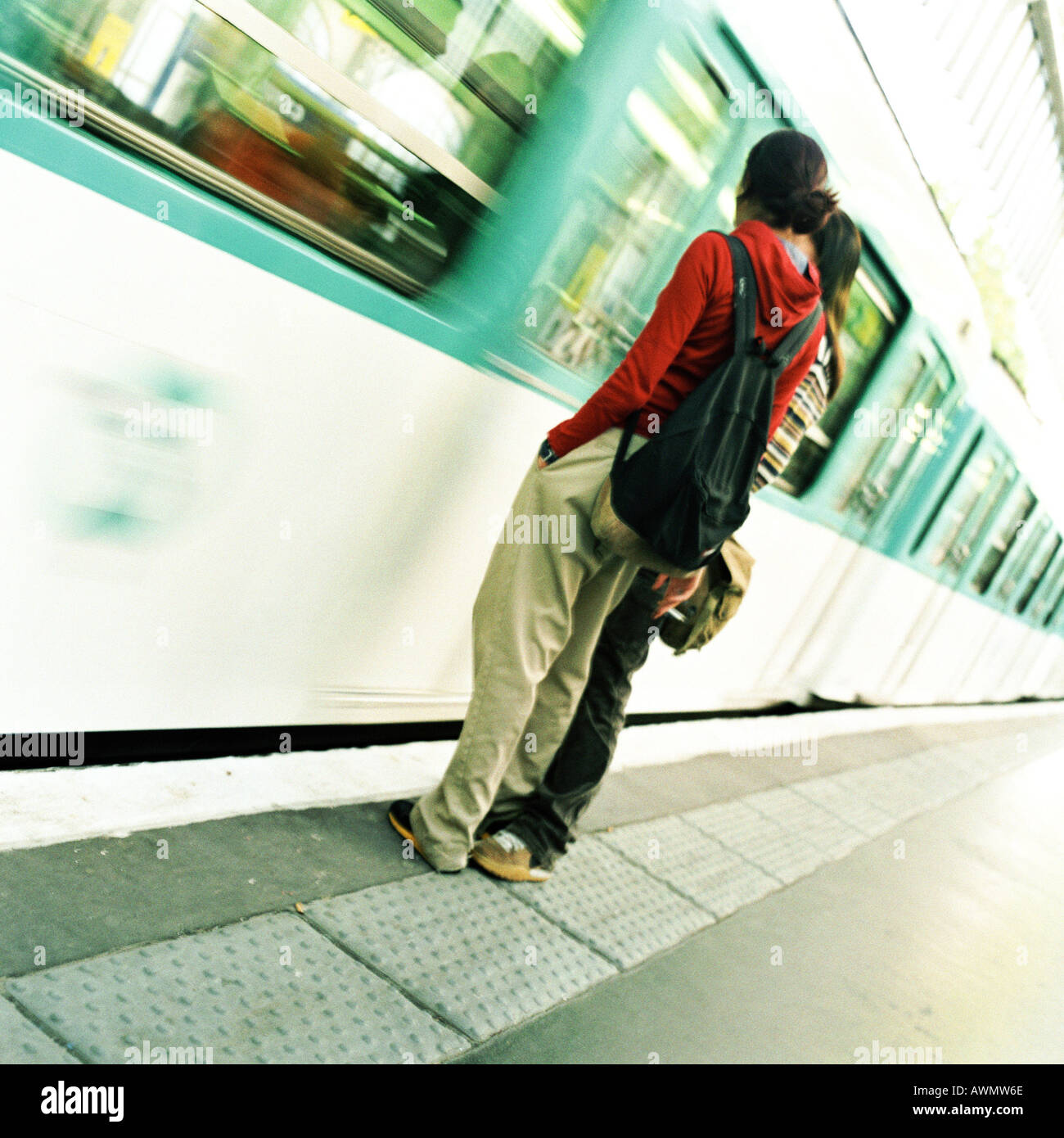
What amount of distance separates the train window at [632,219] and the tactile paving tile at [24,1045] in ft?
6.70

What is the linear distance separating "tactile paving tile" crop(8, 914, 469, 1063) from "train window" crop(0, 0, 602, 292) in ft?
4.84

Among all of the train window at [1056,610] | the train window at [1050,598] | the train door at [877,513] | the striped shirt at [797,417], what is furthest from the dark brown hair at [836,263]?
the train window at [1056,610]

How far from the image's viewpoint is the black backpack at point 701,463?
2.22m

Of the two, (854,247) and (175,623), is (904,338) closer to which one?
(854,247)

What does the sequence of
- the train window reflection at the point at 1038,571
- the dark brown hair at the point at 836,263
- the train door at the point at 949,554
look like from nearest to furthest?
the dark brown hair at the point at 836,263
the train door at the point at 949,554
the train window reflection at the point at 1038,571

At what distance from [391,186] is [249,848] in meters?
1.54

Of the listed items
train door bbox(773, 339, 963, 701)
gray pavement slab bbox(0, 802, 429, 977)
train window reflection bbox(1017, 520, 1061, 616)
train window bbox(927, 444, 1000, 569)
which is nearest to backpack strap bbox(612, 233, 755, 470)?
gray pavement slab bbox(0, 802, 429, 977)

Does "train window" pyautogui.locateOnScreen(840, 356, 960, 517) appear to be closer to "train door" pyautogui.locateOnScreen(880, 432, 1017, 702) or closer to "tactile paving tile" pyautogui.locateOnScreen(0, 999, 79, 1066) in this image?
"train door" pyautogui.locateOnScreen(880, 432, 1017, 702)

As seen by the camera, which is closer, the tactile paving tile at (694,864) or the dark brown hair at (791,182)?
the dark brown hair at (791,182)

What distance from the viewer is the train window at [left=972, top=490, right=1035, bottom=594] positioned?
9.20 metres

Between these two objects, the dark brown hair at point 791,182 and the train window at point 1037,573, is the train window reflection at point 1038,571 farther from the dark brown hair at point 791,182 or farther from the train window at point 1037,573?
the dark brown hair at point 791,182

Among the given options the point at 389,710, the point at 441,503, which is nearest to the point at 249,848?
the point at 389,710

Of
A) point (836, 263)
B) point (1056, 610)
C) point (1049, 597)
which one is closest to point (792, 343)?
point (836, 263)
